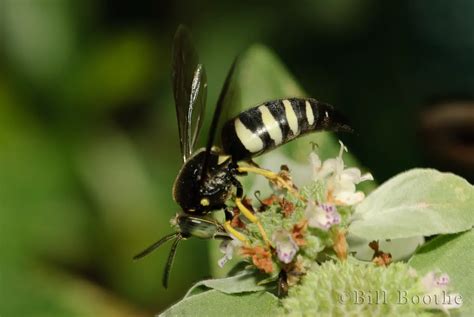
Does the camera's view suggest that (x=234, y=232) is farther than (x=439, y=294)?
Yes

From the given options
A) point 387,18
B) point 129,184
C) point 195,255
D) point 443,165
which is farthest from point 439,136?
point 129,184

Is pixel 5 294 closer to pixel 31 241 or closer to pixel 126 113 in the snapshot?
pixel 31 241

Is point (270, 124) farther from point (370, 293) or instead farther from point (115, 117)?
point (115, 117)

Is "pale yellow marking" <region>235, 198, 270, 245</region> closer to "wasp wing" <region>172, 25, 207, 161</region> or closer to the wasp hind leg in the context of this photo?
the wasp hind leg

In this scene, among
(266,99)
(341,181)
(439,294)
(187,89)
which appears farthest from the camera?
(266,99)

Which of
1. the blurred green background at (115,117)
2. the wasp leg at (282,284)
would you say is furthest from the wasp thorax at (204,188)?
the blurred green background at (115,117)

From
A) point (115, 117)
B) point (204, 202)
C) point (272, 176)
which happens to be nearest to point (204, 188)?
point (204, 202)
